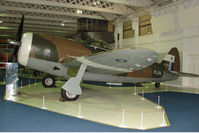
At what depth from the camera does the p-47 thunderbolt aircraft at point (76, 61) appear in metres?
4.61

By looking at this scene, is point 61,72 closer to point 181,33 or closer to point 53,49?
point 53,49

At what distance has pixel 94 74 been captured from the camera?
6.99 metres

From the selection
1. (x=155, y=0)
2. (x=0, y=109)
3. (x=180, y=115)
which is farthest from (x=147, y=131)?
(x=155, y=0)

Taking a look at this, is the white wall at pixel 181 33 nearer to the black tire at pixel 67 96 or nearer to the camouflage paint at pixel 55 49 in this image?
the camouflage paint at pixel 55 49

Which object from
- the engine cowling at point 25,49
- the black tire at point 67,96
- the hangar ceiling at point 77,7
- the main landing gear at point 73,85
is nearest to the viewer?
the main landing gear at point 73,85

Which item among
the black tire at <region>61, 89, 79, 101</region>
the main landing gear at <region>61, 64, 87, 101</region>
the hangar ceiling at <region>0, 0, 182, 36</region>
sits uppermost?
the hangar ceiling at <region>0, 0, 182, 36</region>

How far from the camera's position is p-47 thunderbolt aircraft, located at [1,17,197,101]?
4.61 metres

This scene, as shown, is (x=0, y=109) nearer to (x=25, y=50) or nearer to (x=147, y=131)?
(x=25, y=50)

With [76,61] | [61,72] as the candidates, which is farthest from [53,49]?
[76,61]

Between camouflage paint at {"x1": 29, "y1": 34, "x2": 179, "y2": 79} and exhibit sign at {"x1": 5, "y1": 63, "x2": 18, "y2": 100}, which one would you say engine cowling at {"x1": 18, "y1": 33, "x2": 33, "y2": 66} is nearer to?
camouflage paint at {"x1": 29, "y1": 34, "x2": 179, "y2": 79}

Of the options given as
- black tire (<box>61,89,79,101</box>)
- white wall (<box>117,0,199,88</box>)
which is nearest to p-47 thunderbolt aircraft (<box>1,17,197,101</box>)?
black tire (<box>61,89,79,101</box>)

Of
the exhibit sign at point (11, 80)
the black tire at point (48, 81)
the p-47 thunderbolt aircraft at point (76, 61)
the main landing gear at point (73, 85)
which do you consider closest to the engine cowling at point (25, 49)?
the p-47 thunderbolt aircraft at point (76, 61)

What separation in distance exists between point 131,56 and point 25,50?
410 cm

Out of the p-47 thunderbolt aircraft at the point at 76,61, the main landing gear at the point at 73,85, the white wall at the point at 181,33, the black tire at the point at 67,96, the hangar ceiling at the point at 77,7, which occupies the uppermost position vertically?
the hangar ceiling at the point at 77,7
